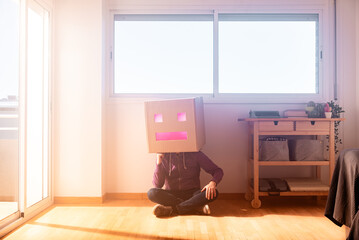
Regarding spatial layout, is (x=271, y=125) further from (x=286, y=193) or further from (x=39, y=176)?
(x=39, y=176)

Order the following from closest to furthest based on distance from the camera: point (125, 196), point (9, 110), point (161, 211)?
point (9, 110) → point (161, 211) → point (125, 196)

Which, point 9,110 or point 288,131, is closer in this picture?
point 9,110

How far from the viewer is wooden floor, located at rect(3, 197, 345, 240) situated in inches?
80.0

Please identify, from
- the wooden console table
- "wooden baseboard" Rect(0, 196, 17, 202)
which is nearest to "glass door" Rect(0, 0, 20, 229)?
"wooden baseboard" Rect(0, 196, 17, 202)

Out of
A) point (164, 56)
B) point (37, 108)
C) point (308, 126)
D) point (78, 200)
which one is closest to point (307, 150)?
point (308, 126)

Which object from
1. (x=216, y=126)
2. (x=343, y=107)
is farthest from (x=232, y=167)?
(x=343, y=107)

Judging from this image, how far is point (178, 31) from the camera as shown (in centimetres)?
321

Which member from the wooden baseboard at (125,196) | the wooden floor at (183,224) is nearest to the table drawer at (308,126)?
the wooden floor at (183,224)

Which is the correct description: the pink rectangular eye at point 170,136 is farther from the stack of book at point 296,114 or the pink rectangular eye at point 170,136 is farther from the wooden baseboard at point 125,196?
the stack of book at point 296,114

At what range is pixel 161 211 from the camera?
247 cm

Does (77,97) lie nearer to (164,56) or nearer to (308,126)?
(164,56)

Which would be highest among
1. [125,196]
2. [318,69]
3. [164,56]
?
[164,56]

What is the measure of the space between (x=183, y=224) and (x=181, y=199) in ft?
1.20

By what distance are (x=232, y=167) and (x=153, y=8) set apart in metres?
1.75
